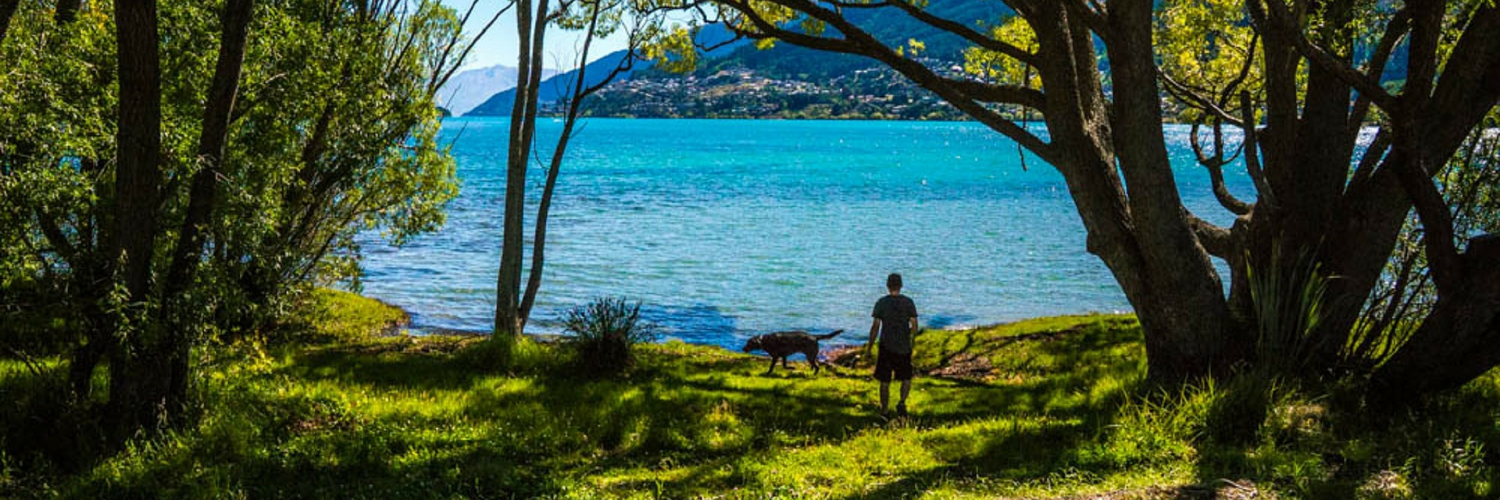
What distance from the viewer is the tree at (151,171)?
943cm

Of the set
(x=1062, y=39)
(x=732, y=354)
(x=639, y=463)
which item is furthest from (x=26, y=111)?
(x=732, y=354)

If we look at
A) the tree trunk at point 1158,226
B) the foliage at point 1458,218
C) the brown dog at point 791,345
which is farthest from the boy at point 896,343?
the foliage at point 1458,218

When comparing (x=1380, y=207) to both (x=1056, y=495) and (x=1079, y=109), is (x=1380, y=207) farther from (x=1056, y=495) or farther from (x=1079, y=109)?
(x=1056, y=495)

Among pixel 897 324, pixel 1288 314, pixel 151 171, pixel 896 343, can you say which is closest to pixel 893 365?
pixel 896 343

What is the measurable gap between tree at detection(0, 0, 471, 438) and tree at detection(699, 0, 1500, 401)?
9.45 meters

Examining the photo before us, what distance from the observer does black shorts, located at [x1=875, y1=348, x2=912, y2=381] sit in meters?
12.6

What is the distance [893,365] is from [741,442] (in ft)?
8.51

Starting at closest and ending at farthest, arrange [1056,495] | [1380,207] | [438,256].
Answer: [1056,495], [1380,207], [438,256]

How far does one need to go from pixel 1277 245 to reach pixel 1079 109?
9.55 feet

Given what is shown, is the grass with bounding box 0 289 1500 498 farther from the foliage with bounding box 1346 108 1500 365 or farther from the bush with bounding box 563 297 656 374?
the foliage with bounding box 1346 108 1500 365

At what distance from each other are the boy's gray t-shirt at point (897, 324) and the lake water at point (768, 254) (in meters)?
11.6

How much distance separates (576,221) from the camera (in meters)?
53.7

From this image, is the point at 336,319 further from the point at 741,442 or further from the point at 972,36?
the point at 972,36

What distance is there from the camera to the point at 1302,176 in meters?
12.1
